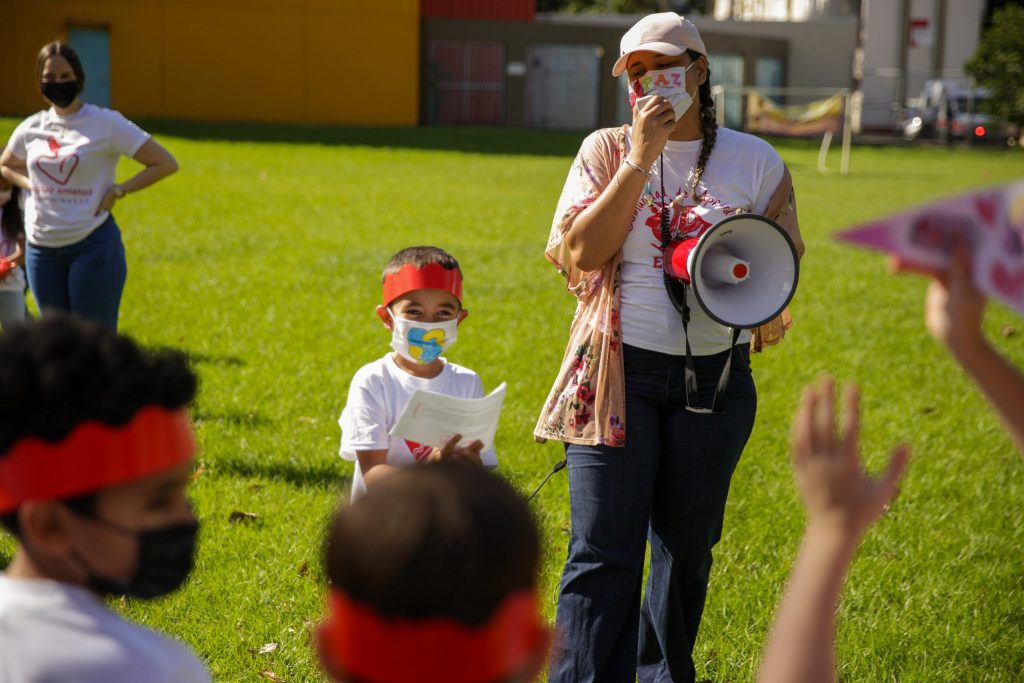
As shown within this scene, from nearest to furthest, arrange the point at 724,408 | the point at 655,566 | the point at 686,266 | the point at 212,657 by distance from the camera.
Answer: the point at 686,266
the point at 724,408
the point at 655,566
the point at 212,657

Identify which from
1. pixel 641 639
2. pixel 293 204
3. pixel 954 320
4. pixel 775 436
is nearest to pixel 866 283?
pixel 775 436

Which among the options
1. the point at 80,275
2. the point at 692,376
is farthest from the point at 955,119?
the point at 692,376

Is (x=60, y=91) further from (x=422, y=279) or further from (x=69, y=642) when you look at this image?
(x=69, y=642)

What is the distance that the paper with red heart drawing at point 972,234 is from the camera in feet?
4.62

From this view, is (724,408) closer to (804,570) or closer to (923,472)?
(804,570)

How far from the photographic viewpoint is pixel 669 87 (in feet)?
11.4

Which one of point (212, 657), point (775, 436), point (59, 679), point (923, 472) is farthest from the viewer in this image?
point (775, 436)

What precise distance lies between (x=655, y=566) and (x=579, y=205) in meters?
1.20

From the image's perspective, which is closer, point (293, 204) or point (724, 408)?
point (724, 408)

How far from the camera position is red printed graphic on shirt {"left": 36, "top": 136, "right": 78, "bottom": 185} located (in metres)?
6.41

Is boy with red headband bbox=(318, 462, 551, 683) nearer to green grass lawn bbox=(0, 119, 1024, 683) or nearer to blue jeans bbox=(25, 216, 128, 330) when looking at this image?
green grass lawn bbox=(0, 119, 1024, 683)

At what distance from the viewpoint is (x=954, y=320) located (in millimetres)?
1541

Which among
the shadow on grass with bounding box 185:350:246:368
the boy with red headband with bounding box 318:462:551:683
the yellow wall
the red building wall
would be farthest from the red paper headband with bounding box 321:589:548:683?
the red building wall

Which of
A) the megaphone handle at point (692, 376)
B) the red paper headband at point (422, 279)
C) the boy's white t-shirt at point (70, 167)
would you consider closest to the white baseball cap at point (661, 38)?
the megaphone handle at point (692, 376)
